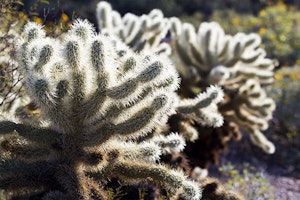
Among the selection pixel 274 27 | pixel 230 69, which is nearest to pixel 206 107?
pixel 230 69

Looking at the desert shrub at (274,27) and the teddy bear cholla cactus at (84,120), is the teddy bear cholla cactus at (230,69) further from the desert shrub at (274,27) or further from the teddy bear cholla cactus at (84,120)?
the desert shrub at (274,27)

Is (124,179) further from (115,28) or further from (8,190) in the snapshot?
(115,28)

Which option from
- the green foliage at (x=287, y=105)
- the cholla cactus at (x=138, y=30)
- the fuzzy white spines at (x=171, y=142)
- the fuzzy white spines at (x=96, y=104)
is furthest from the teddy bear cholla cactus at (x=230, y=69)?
the fuzzy white spines at (x=96, y=104)

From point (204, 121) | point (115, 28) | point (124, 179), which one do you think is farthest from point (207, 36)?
point (124, 179)

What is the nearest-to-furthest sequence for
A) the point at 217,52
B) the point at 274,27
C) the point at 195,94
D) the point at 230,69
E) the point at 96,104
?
the point at 96,104 < the point at 195,94 < the point at 230,69 < the point at 217,52 < the point at 274,27

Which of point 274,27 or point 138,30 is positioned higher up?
point 274,27

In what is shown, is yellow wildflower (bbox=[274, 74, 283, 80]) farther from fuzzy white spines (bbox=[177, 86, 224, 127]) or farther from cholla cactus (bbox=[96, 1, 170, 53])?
fuzzy white spines (bbox=[177, 86, 224, 127])

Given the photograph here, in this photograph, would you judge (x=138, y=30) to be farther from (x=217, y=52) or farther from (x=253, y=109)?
(x=253, y=109)
